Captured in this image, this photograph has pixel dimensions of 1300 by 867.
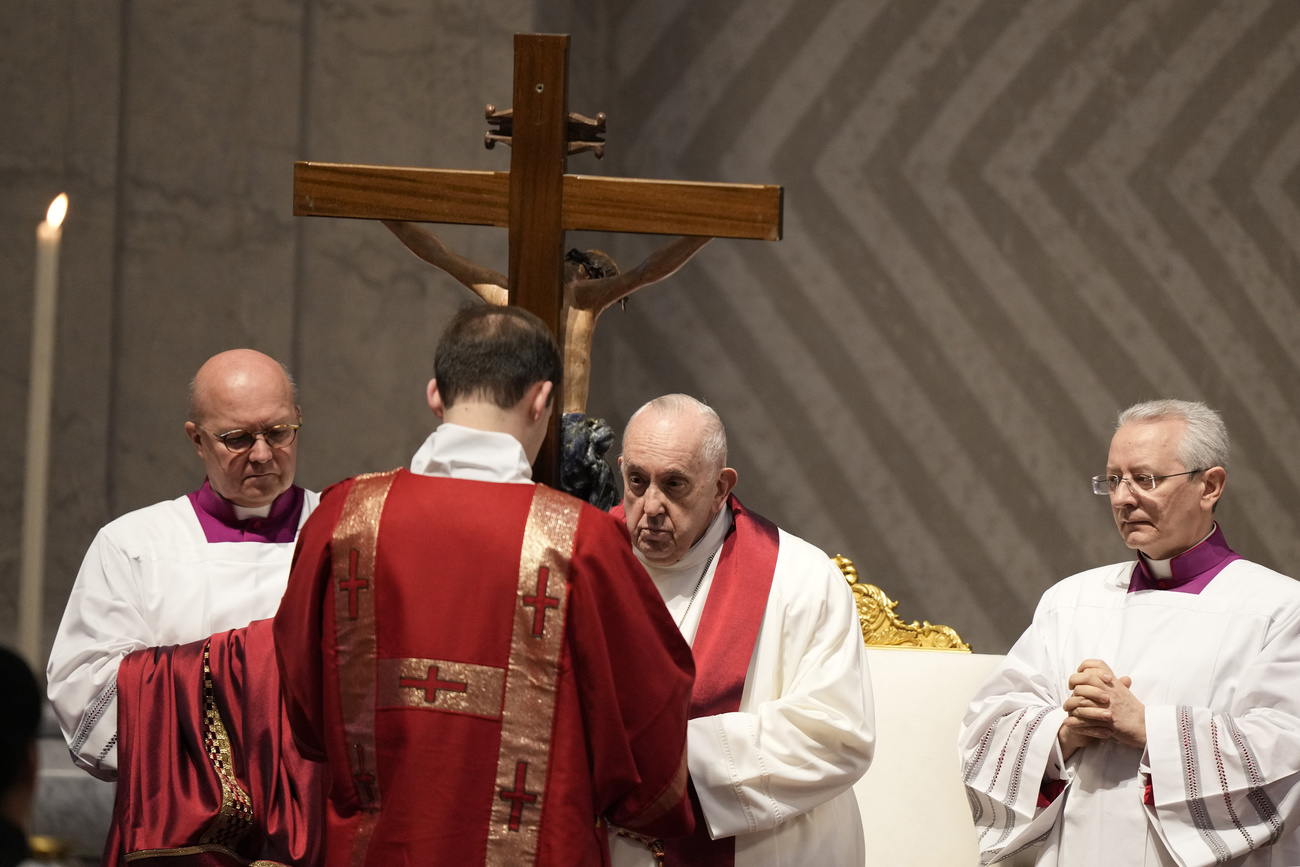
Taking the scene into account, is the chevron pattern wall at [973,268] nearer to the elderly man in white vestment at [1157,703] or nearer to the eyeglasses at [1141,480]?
the elderly man in white vestment at [1157,703]

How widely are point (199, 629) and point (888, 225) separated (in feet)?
12.4

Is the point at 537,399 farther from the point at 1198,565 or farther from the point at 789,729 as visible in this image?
the point at 1198,565

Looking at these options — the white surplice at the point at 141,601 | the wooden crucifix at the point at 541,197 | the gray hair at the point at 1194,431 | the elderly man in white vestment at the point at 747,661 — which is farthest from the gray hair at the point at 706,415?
the gray hair at the point at 1194,431

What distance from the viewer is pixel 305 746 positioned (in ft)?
8.92

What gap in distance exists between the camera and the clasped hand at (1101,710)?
11.5ft

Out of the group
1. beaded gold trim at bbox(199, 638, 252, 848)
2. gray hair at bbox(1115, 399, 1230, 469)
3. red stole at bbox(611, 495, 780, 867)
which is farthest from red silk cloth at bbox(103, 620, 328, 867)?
gray hair at bbox(1115, 399, 1230, 469)

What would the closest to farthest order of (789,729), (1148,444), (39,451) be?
(39,451)
(789,729)
(1148,444)

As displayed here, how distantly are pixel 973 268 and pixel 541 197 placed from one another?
11.8 ft

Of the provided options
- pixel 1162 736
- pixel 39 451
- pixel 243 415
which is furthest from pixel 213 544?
pixel 39 451

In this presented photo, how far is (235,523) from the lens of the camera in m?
3.68

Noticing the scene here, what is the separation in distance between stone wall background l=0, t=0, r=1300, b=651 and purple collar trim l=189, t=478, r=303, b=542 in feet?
5.98

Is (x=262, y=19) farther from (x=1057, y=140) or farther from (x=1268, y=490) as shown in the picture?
(x=1268, y=490)

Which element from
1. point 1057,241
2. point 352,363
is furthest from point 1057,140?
point 352,363

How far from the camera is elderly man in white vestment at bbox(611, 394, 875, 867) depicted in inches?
124
